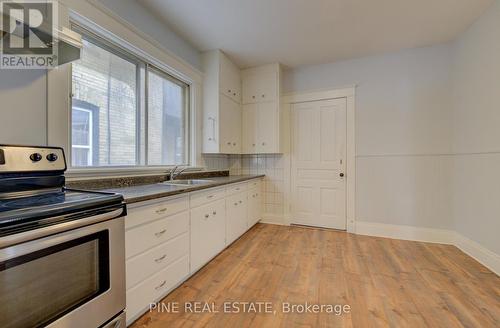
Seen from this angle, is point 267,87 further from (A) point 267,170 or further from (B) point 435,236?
(B) point 435,236

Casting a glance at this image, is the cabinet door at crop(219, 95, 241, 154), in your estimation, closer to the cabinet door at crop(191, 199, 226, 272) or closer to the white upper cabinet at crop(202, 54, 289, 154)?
the white upper cabinet at crop(202, 54, 289, 154)

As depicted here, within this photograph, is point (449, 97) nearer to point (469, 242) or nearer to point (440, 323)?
point (469, 242)

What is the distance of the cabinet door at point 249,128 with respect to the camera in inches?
147

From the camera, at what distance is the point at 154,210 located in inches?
62.8

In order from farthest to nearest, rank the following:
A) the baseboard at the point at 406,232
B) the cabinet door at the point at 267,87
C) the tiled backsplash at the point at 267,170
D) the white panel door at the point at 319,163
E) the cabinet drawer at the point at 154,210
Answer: the tiled backsplash at the point at 267,170
the cabinet door at the point at 267,87
the white panel door at the point at 319,163
the baseboard at the point at 406,232
the cabinet drawer at the point at 154,210

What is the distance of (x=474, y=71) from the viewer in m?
2.50

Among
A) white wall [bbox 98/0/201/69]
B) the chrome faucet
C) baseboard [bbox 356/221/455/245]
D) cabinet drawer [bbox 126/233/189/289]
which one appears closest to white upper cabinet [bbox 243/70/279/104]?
white wall [bbox 98/0/201/69]

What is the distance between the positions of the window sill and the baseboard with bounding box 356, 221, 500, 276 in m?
2.88

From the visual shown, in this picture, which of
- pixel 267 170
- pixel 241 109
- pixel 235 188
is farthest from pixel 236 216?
pixel 241 109

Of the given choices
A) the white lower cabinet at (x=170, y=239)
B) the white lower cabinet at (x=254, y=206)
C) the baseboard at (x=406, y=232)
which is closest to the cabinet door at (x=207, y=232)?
the white lower cabinet at (x=170, y=239)

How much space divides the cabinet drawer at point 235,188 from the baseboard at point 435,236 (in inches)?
69.8

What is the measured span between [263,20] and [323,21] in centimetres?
67

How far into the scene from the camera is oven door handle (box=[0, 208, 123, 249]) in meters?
0.77

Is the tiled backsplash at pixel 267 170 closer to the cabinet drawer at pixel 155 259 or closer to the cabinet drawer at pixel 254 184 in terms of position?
the cabinet drawer at pixel 254 184
